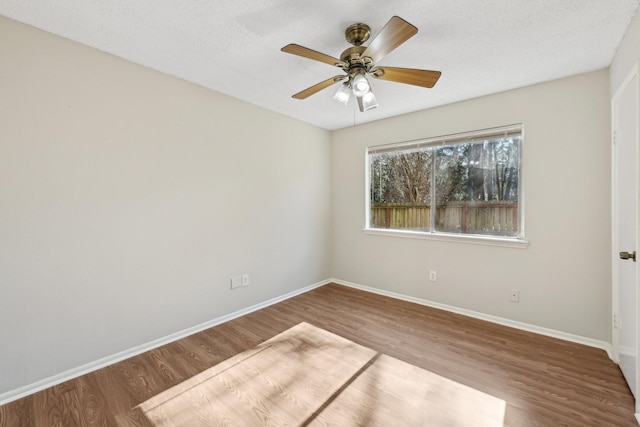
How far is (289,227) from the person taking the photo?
142 inches

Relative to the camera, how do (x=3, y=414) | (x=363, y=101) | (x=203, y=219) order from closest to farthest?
(x=3, y=414), (x=363, y=101), (x=203, y=219)

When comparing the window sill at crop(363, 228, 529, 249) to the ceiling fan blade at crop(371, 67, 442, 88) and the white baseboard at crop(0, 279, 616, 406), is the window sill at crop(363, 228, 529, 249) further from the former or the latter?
the ceiling fan blade at crop(371, 67, 442, 88)

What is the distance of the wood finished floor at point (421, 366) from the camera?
1618 millimetres

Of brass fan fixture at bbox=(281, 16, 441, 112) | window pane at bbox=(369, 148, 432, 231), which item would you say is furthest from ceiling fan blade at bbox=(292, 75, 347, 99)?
window pane at bbox=(369, 148, 432, 231)

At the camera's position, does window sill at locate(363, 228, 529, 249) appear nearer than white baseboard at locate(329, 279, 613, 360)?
No

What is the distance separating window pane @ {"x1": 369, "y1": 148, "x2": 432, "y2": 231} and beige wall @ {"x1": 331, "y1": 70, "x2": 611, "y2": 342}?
0.29 m

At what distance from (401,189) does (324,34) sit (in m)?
2.30

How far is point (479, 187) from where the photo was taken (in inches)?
118

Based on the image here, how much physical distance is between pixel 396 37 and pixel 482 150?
2055 mm

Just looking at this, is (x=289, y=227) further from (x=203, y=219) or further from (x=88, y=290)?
(x=88, y=290)

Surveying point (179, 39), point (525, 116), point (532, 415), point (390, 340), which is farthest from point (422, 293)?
point (179, 39)

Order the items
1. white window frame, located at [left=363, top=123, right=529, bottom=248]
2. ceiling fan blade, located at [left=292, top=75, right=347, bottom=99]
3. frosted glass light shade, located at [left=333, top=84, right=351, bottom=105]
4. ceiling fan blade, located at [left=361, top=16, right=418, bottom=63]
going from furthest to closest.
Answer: white window frame, located at [left=363, top=123, right=529, bottom=248]
frosted glass light shade, located at [left=333, top=84, right=351, bottom=105]
ceiling fan blade, located at [left=292, top=75, right=347, bottom=99]
ceiling fan blade, located at [left=361, top=16, right=418, bottom=63]

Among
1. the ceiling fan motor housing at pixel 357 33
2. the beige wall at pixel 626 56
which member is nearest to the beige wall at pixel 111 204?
the ceiling fan motor housing at pixel 357 33

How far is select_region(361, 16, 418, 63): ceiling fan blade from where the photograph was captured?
4.38ft
